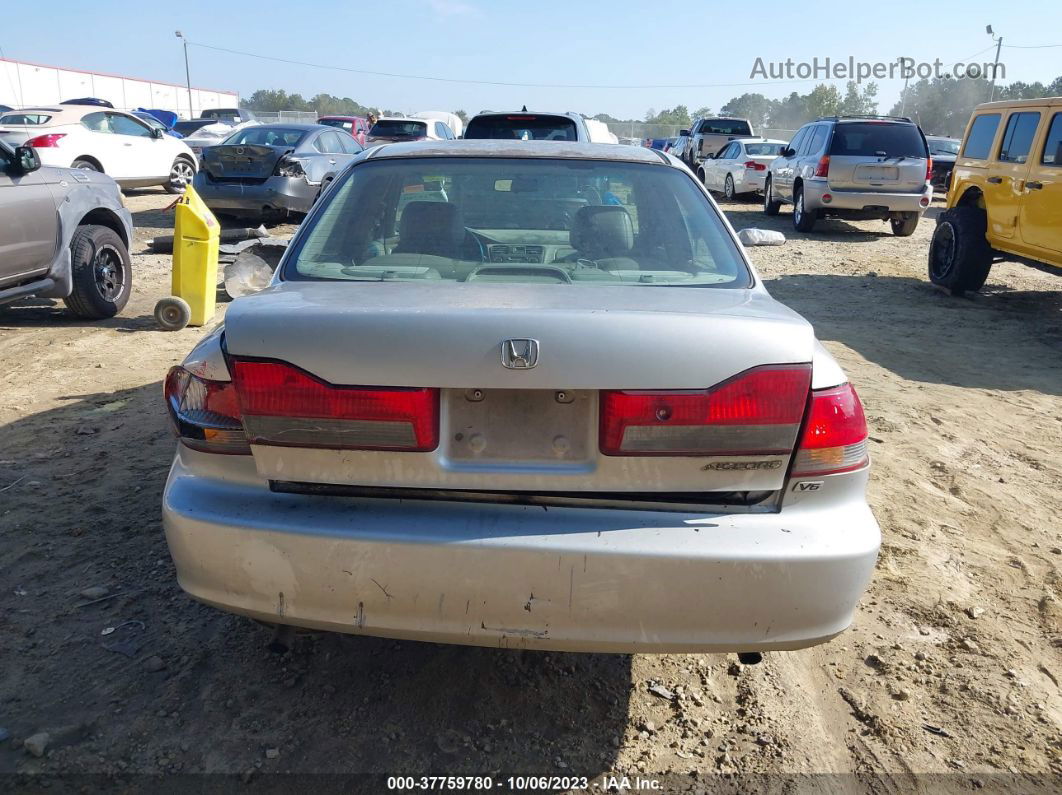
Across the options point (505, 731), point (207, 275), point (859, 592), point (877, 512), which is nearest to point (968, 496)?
point (877, 512)

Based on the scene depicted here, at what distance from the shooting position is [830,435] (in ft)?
6.97

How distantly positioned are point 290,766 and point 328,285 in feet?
4.43

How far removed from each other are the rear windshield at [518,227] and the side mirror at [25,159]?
4299 mm

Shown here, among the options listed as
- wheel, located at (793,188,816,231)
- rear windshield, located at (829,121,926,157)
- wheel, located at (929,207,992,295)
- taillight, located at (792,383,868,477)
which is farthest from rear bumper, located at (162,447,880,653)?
wheel, located at (793,188,816,231)

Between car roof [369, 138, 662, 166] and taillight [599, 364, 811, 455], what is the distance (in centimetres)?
148

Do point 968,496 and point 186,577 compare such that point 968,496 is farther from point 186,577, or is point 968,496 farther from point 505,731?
point 186,577

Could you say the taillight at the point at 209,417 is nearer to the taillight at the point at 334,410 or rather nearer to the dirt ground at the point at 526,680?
the taillight at the point at 334,410

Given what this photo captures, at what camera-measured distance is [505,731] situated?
242cm

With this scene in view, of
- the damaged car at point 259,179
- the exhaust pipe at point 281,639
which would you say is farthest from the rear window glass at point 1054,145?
the damaged car at point 259,179

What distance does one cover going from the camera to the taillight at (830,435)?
6.91 ft

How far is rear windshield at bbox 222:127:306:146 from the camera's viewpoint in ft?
41.7

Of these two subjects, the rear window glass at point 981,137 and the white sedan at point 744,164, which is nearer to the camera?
the rear window glass at point 981,137

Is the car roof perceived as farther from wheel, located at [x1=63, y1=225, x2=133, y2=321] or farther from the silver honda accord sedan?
wheel, located at [x1=63, y1=225, x2=133, y2=321]

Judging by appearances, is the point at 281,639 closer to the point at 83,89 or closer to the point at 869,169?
the point at 869,169
